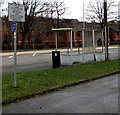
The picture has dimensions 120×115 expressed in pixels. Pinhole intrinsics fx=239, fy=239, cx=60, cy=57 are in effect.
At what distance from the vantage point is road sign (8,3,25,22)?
7.72m

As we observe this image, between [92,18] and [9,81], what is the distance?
51.5 m

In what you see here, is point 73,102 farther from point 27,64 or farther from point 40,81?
point 27,64

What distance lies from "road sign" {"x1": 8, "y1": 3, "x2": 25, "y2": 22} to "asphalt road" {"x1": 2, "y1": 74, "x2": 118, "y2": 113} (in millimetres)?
2688

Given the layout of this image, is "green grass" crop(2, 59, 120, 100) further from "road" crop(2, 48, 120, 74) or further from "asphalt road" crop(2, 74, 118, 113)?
"road" crop(2, 48, 120, 74)

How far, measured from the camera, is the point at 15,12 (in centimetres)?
784

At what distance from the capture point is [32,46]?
5388cm

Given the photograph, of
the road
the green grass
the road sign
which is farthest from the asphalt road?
the road

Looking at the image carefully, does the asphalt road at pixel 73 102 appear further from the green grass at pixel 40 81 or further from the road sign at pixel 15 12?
the road sign at pixel 15 12

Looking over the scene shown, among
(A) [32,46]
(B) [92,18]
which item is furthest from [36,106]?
(B) [92,18]

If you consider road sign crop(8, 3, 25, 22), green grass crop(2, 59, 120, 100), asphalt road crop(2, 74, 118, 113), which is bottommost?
asphalt road crop(2, 74, 118, 113)

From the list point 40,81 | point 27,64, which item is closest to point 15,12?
point 40,81

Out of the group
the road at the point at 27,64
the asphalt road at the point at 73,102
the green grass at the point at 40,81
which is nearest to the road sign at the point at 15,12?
the green grass at the point at 40,81

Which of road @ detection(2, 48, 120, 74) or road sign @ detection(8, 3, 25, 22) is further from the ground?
road sign @ detection(8, 3, 25, 22)

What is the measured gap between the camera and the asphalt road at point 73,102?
580 centimetres
